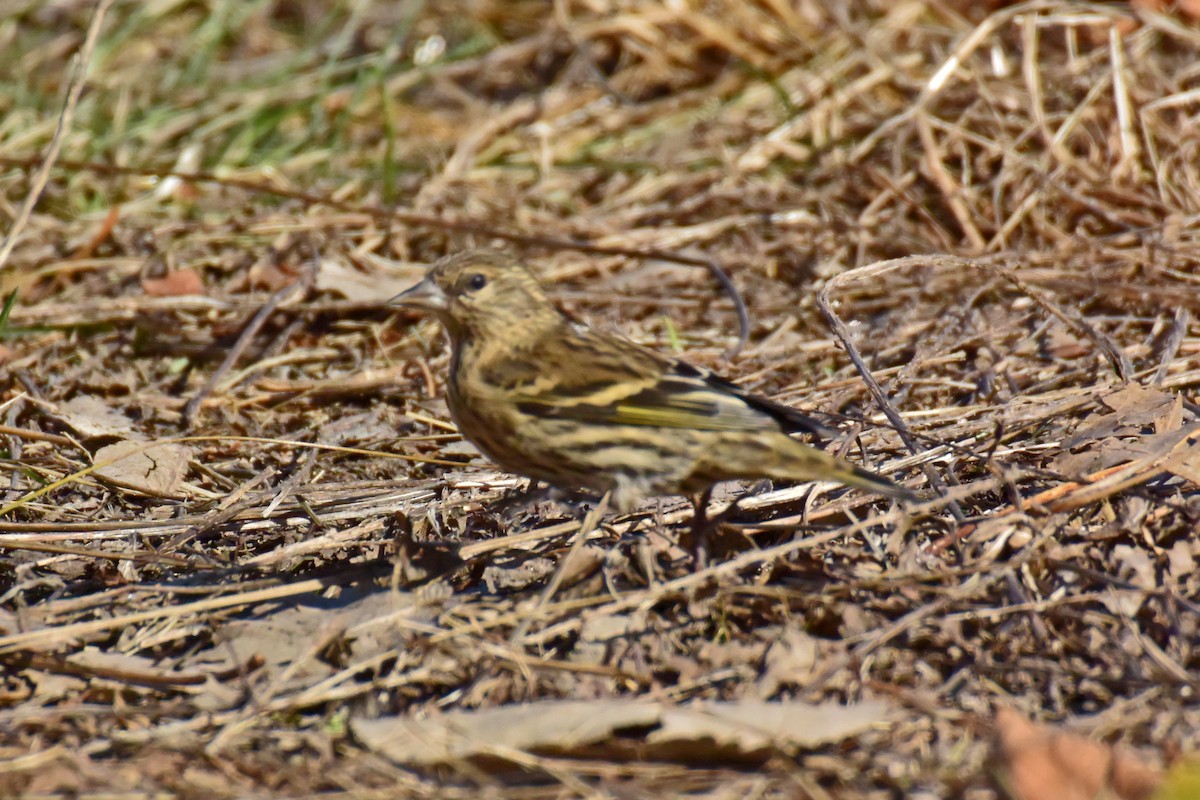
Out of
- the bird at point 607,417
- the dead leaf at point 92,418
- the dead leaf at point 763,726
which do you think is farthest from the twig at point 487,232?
the dead leaf at point 763,726

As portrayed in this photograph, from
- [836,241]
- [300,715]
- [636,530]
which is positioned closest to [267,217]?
[836,241]

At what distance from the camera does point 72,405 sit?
5207mm

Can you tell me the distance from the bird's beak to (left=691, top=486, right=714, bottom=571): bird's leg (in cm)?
109

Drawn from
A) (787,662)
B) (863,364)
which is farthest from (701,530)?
(863,364)

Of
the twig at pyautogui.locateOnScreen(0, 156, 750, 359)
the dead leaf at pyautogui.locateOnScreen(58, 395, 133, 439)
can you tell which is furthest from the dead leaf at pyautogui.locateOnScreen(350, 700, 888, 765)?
the twig at pyautogui.locateOnScreen(0, 156, 750, 359)

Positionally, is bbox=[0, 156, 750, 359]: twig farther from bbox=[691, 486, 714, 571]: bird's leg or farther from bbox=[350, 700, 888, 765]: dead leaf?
bbox=[350, 700, 888, 765]: dead leaf

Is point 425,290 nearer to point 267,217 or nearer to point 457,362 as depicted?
point 457,362

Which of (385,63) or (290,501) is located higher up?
(385,63)

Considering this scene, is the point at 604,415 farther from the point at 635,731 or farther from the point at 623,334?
the point at 623,334

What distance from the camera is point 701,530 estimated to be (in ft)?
12.6

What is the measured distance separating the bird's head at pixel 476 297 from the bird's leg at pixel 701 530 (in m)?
0.91

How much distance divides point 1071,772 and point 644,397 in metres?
1.80

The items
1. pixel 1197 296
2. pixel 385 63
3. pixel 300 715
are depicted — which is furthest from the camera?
pixel 385 63

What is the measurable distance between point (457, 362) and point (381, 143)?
3606mm
